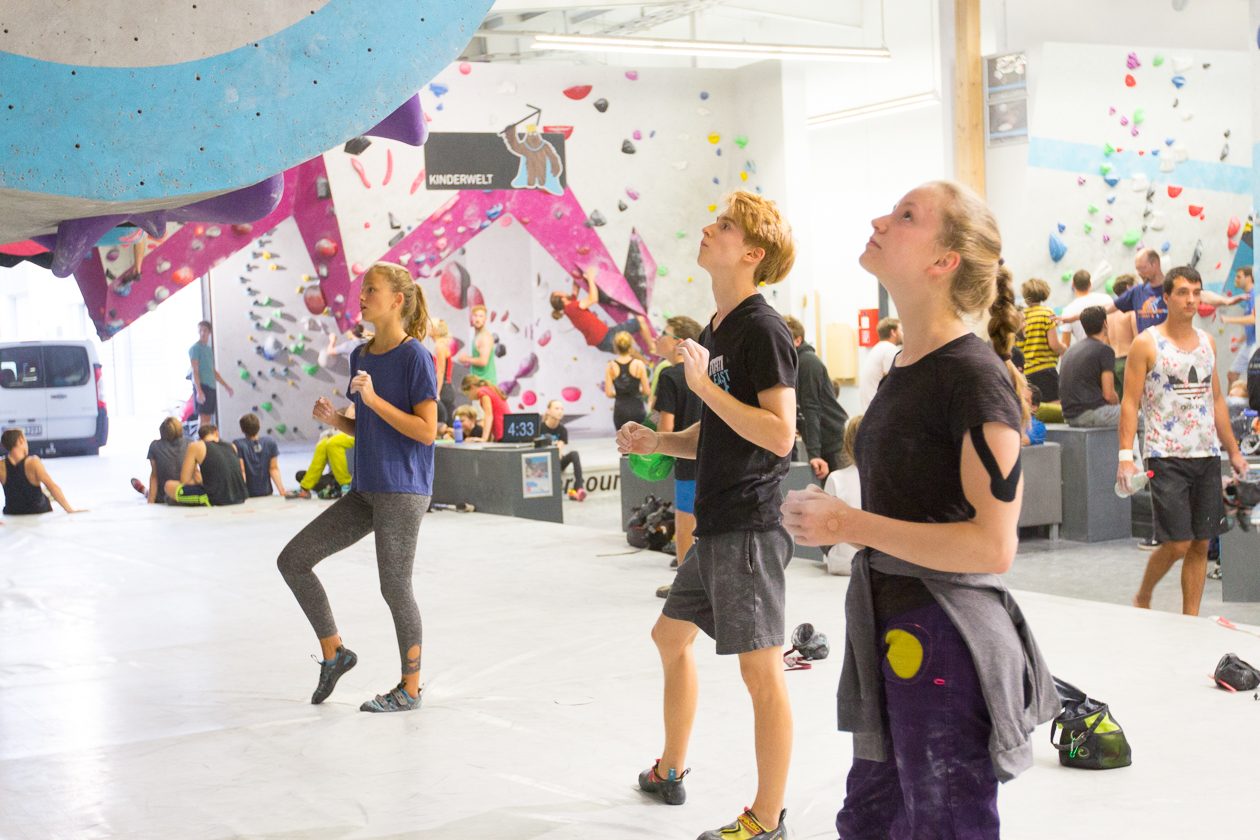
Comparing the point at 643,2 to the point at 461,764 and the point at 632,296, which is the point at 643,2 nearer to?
the point at 632,296

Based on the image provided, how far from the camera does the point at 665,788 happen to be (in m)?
3.90

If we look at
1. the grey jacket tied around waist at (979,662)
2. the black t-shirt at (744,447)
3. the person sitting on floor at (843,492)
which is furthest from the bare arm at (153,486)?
the grey jacket tied around waist at (979,662)

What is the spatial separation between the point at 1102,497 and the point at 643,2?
861 centimetres

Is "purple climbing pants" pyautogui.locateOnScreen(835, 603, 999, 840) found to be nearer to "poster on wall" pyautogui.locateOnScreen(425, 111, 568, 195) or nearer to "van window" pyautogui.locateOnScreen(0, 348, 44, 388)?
"poster on wall" pyautogui.locateOnScreen(425, 111, 568, 195)

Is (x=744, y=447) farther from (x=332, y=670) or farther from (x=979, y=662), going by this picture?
(x=332, y=670)

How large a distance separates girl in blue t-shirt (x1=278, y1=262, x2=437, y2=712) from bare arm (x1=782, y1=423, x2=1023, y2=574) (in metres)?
2.70

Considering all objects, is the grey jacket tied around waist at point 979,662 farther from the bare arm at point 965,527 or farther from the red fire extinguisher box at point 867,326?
the red fire extinguisher box at point 867,326

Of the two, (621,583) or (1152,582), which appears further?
(621,583)

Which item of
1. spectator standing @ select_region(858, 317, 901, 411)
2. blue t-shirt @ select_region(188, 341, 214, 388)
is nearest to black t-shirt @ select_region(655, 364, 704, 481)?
spectator standing @ select_region(858, 317, 901, 411)

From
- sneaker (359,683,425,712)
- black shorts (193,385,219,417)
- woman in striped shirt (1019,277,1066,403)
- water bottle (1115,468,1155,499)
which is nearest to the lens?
sneaker (359,683,425,712)

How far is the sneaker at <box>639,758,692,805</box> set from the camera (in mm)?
3887

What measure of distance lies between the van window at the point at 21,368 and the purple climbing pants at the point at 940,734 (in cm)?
1962

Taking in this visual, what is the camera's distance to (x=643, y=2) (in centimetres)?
1559

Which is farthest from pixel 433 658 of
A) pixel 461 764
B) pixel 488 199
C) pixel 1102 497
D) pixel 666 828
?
pixel 488 199
